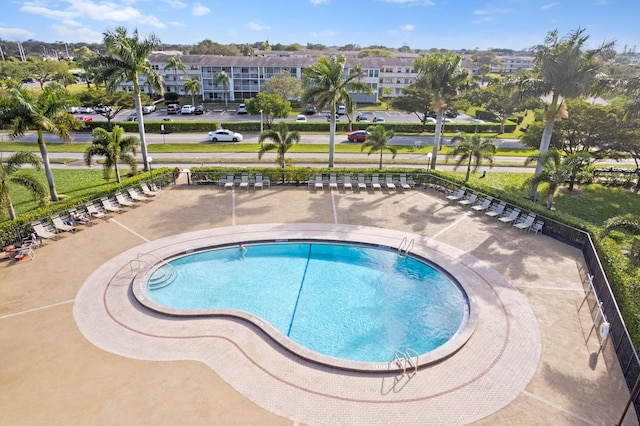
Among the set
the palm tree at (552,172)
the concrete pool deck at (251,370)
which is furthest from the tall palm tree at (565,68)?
the concrete pool deck at (251,370)

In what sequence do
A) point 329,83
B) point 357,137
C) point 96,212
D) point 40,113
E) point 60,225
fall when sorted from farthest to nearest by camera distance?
point 357,137 → point 329,83 → point 96,212 → point 40,113 → point 60,225

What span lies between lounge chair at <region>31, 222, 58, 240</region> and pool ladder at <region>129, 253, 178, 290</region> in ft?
16.8

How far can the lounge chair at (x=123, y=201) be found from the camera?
23975 mm

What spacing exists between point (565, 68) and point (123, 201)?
90.9 feet

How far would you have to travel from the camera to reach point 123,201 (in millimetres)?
24109

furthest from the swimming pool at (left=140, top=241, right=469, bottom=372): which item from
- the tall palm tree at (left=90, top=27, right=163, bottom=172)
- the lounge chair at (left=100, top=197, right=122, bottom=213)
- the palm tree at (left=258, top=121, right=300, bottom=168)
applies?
the tall palm tree at (left=90, top=27, right=163, bottom=172)

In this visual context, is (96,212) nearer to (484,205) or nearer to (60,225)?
(60,225)

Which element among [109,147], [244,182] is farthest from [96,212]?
[244,182]

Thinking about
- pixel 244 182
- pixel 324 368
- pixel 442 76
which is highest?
pixel 442 76

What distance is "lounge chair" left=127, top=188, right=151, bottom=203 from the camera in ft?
81.6

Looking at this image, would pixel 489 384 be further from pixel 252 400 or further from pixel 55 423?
pixel 55 423

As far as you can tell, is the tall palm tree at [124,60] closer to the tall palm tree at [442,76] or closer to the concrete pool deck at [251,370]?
the concrete pool deck at [251,370]

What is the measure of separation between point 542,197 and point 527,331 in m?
18.0

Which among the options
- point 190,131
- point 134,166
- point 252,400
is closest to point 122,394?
point 252,400
